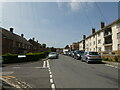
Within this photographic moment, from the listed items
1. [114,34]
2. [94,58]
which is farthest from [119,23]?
[94,58]

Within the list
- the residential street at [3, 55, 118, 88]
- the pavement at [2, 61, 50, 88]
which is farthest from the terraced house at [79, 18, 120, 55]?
the pavement at [2, 61, 50, 88]

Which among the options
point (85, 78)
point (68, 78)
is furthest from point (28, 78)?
point (85, 78)

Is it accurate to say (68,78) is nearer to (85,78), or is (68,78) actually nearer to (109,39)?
(85,78)

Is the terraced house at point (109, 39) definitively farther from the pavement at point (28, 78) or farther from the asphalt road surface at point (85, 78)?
the pavement at point (28, 78)

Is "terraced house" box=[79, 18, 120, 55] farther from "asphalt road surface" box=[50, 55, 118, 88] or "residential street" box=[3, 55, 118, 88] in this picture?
"residential street" box=[3, 55, 118, 88]

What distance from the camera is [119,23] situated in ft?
85.4

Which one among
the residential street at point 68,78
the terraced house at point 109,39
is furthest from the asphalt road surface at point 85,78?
the terraced house at point 109,39

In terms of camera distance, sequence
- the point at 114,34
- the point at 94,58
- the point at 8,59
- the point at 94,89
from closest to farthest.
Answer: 1. the point at 94,89
2. the point at 94,58
3. the point at 8,59
4. the point at 114,34

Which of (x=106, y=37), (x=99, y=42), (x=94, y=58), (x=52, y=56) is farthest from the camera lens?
(x=99, y=42)

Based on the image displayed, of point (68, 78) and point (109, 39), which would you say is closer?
point (68, 78)

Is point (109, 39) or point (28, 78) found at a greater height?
point (109, 39)

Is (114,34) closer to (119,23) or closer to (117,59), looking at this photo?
(119,23)

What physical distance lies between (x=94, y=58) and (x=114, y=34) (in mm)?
16785

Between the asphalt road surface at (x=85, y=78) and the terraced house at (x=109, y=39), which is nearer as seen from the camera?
the asphalt road surface at (x=85, y=78)
